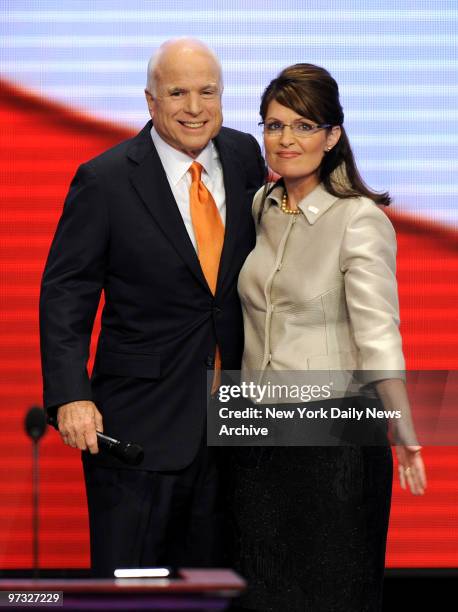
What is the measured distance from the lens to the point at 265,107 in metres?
2.74

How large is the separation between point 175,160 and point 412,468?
0.91m

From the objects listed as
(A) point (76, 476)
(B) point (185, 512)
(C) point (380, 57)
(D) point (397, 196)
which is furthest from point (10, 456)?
(C) point (380, 57)

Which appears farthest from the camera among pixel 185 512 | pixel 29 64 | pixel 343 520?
pixel 29 64

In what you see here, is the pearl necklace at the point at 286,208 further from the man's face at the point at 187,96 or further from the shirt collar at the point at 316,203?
the man's face at the point at 187,96

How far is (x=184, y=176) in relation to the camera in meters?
2.88

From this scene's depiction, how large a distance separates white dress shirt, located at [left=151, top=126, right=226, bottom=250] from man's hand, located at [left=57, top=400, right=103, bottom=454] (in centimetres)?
46

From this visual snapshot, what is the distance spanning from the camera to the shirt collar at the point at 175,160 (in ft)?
9.44

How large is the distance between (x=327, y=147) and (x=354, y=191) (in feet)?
0.38

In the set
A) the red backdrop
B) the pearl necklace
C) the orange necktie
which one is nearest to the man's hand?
the orange necktie

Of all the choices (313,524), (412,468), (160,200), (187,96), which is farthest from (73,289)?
(412,468)

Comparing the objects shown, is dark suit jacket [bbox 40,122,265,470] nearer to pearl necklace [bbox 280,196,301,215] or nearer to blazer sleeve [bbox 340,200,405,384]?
pearl necklace [bbox 280,196,301,215]

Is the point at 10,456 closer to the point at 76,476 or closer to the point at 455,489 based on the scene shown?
the point at 76,476

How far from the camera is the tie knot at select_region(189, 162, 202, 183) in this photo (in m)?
2.87

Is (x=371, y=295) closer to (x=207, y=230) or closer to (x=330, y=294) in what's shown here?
(x=330, y=294)
